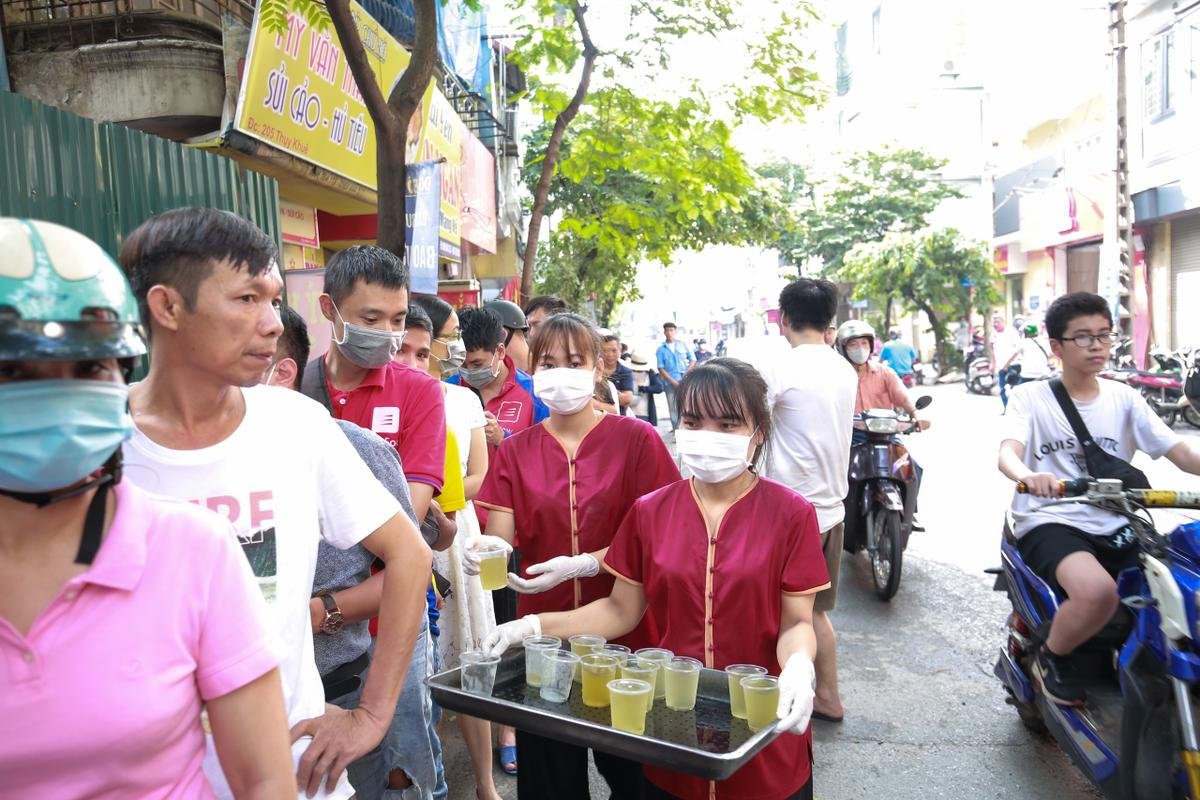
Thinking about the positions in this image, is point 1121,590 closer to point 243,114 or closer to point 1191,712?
point 1191,712

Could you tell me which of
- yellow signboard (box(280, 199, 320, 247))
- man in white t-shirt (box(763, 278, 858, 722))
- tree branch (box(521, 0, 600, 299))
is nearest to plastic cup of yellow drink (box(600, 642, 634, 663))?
man in white t-shirt (box(763, 278, 858, 722))

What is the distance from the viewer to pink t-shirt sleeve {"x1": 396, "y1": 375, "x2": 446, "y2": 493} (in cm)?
Result: 280

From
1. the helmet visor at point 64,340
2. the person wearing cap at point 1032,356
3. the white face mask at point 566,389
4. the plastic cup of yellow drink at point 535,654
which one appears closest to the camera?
the helmet visor at point 64,340

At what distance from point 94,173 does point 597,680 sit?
362cm

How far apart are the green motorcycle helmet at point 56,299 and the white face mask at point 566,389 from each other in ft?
6.80

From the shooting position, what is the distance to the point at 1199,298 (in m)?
18.8

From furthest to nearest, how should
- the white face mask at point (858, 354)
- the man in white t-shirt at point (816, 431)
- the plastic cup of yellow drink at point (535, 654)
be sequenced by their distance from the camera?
the white face mask at point (858, 354)
the man in white t-shirt at point (816, 431)
the plastic cup of yellow drink at point (535, 654)

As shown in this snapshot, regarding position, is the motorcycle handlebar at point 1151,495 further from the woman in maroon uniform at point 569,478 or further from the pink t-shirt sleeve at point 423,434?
the pink t-shirt sleeve at point 423,434

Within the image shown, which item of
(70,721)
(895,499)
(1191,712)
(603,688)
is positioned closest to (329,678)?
(603,688)

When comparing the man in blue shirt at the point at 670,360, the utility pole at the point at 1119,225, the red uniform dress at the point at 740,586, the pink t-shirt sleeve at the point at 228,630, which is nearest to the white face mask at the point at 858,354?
the red uniform dress at the point at 740,586

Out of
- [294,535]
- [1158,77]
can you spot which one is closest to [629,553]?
[294,535]

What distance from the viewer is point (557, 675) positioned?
217 cm

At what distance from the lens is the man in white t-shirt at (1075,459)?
3303 millimetres

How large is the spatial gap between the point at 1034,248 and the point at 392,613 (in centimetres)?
2758
